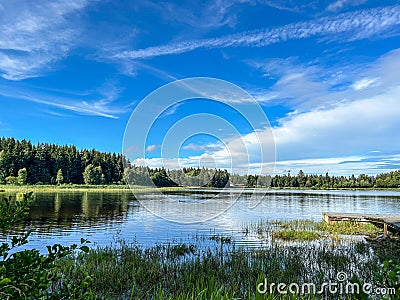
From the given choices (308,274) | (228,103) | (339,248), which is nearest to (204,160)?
(228,103)

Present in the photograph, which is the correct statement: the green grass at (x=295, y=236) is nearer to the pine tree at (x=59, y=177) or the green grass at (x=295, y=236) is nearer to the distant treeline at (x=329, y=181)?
the pine tree at (x=59, y=177)

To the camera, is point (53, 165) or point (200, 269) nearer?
point (200, 269)

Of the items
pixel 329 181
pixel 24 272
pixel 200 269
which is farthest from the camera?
pixel 329 181

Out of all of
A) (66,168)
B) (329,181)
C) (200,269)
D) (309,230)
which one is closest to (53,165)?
(66,168)

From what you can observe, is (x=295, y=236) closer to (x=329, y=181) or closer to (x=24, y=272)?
(x=24, y=272)

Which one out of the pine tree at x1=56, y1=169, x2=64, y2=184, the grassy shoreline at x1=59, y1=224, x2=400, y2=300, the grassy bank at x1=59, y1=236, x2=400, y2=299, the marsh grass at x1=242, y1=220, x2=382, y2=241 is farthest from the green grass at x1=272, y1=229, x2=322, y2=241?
A: the pine tree at x1=56, y1=169, x2=64, y2=184

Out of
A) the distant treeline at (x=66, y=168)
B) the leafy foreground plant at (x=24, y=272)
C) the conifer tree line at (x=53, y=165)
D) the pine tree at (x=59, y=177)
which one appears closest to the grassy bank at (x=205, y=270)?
the leafy foreground plant at (x=24, y=272)

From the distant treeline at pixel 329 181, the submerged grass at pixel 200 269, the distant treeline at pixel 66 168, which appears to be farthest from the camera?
the distant treeline at pixel 329 181

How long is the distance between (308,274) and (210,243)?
8.01 meters

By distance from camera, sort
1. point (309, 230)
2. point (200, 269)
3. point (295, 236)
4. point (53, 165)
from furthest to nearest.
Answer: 1. point (53, 165)
2. point (309, 230)
3. point (295, 236)
4. point (200, 269)

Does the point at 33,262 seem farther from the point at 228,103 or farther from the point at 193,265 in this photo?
the point at 228,103

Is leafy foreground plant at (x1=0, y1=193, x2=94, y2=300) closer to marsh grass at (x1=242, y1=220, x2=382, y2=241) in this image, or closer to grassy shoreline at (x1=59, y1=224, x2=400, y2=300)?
grassy shoreline at (x1=59, y1=224, x2=400, y2=300)

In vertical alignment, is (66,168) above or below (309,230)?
above

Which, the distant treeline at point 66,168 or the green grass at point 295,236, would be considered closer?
the green grass at point 295,236
